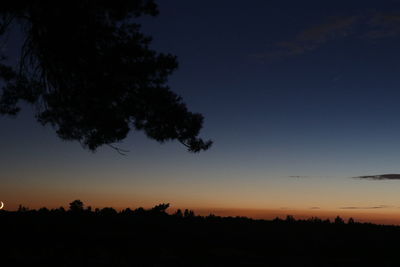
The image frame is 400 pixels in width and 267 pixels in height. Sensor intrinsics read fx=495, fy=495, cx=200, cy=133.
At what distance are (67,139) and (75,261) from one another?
663cm

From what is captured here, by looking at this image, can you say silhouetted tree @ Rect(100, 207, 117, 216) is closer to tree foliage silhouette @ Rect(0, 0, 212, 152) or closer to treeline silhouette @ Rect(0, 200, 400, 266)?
treeline silhouette @ Rect(0, 200, 400, 266)

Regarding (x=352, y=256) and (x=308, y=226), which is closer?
(x=352, y=256)

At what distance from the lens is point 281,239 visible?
14.4 meters

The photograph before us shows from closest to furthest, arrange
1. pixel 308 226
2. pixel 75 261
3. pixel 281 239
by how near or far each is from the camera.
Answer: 1. pixel 75 261
2. pixel 281 239
3. pixel 308 226

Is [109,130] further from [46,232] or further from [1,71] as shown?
[1,71]

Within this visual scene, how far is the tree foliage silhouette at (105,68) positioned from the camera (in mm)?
13188

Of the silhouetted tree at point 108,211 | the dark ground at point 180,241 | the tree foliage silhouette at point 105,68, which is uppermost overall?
the tree foliage silhouette at point 105,68

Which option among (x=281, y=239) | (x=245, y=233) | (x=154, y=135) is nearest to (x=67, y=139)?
(x=154, y=135)

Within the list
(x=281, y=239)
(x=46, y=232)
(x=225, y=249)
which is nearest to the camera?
(x=225, y=249)

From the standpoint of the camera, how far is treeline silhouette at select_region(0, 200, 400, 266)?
1047 cm

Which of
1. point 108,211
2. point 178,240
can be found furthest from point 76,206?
point 178,240

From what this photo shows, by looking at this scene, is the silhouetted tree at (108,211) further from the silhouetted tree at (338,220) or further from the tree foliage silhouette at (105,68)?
the silhouetted tree at (338,220)

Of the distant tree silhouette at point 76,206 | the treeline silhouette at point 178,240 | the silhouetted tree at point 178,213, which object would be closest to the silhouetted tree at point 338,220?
the treeline silhouette at point 178,240

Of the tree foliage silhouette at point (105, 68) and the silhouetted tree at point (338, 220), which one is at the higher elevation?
the tree foliage silhouette at point (105, 68)
